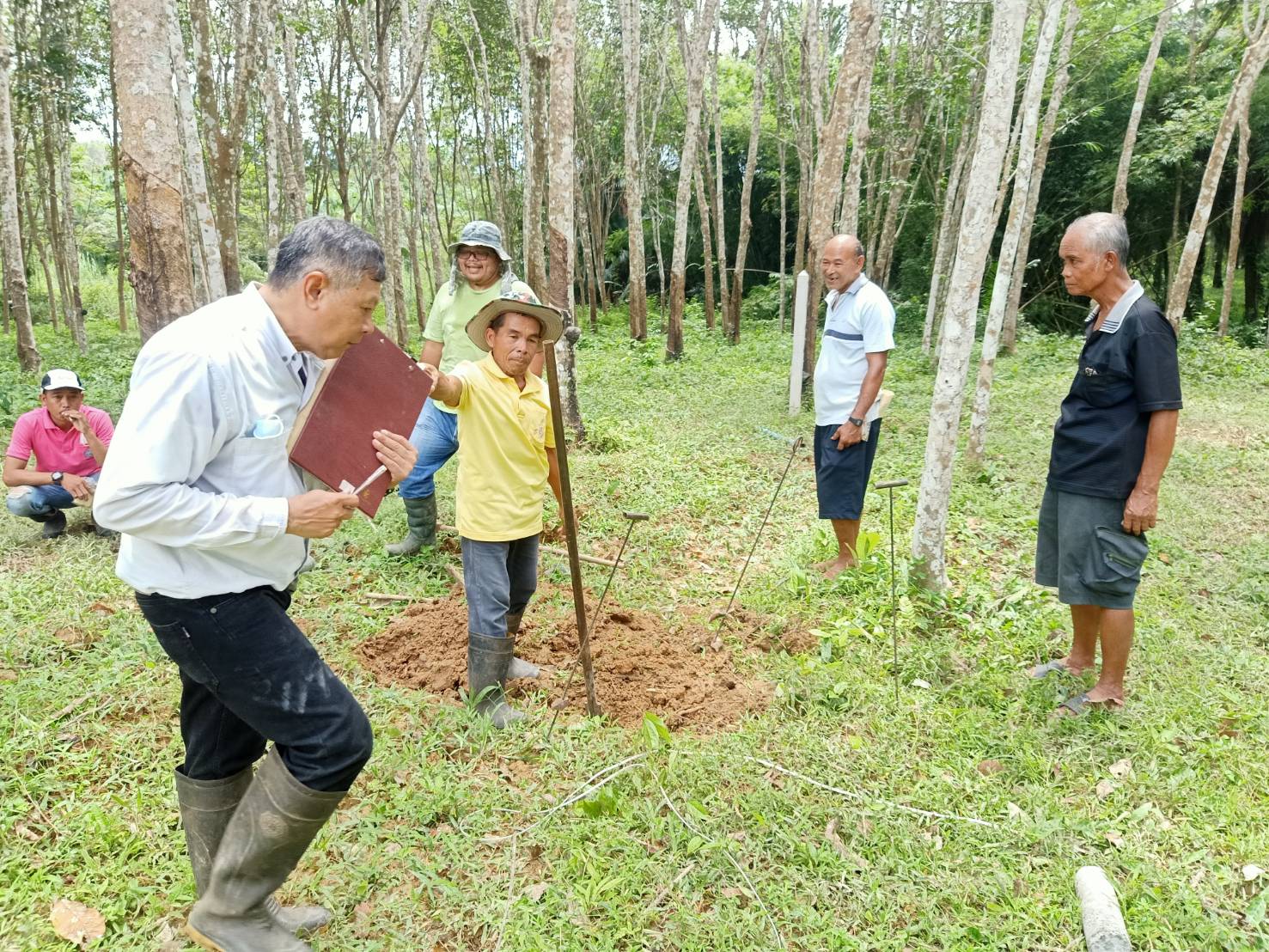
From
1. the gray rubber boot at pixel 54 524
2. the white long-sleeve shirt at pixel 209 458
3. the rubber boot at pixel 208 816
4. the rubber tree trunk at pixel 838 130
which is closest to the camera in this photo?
the white long-sleeve shirt at pixel 209 458

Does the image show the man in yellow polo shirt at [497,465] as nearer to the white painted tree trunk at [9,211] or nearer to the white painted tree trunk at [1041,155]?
the white painted tree trunk at [1041,155]

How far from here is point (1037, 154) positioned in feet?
36.5

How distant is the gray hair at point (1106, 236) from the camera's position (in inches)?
113

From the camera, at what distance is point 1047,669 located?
3.40 metres

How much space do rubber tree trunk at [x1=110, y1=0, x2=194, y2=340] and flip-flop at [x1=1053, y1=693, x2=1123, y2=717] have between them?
14.6ft

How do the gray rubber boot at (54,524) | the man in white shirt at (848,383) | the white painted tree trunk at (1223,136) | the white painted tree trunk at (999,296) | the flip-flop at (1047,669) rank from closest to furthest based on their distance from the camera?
the flip-flop at (1047,669) < the man in white shirt at (848,383) < the gray rubber boot at (54,524) < the white painted tree trunk at (999,296) < the white painted tree trunk at (1223,136)

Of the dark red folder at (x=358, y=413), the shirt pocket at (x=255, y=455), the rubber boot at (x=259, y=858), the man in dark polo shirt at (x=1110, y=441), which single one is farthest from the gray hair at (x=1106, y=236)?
the rubber boot at (x=259, y=858)

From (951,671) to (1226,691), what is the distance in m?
1.13

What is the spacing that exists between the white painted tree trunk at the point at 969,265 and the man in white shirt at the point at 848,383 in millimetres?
369

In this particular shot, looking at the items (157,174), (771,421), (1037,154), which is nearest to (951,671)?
(157,174)

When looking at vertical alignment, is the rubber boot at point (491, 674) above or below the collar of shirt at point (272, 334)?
below

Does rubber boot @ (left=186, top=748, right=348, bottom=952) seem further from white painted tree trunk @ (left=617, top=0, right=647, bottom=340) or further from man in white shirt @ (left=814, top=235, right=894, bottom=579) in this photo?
white painted tree trunk @ (left=617, top=0, right=647, bottom=340)

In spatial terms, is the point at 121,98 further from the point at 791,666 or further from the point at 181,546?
the point at 791,666

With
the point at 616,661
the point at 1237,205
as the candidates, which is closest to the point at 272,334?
the point at 616,661
